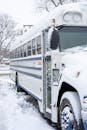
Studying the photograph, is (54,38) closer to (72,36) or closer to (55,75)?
(72,36)

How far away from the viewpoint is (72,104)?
5.13m

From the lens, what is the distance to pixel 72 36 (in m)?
6.33

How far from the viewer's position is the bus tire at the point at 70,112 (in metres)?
4.97

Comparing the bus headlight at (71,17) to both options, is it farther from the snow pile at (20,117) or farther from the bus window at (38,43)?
the snow pile at (20,117)

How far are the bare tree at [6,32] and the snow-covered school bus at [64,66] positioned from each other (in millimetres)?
58550

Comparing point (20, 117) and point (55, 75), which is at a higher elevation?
point (55, 75)

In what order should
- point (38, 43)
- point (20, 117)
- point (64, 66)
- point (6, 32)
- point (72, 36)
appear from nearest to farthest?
point (64, 66) → point (72, 36) → point (38, 43) → point (20, 117) → point (6, 32)

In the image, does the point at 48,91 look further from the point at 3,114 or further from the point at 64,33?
the point at 3,114

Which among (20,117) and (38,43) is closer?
(38,43)

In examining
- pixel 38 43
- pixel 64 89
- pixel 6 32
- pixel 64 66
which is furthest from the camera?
pixel 6 32

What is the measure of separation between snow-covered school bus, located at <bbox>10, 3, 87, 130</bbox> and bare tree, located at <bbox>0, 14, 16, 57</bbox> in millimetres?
58550

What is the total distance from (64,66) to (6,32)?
62.9 metres

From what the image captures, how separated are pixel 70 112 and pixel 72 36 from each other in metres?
1.60

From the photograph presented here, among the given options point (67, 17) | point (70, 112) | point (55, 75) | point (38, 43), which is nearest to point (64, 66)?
point (55, 75)
